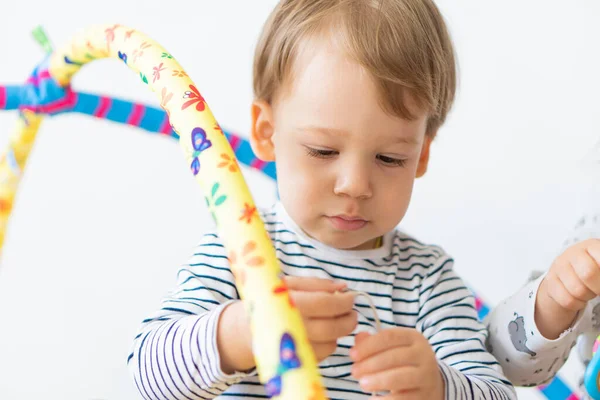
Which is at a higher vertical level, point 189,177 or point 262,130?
point 262,130

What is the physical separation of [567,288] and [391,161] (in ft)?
0.61

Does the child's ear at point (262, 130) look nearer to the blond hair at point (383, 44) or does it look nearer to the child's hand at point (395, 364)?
the blond hair at point (383, 44)

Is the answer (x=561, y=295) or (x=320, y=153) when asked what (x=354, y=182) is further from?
(x=561, y=295)

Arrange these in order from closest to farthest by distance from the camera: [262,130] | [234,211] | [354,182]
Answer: [234,211]
[354,182]
[262,130]

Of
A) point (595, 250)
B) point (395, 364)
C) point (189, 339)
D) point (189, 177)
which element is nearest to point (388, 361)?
point (395, 364)

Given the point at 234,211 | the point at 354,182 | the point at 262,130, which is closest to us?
the point at 234,211

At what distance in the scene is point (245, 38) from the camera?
151cm

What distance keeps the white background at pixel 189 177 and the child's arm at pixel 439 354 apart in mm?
714

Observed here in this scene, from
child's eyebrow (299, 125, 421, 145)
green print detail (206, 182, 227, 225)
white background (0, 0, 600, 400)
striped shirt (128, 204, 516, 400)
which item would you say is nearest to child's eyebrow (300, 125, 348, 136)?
child's eyebrow (299, 125, 421, 145)

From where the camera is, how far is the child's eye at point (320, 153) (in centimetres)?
67

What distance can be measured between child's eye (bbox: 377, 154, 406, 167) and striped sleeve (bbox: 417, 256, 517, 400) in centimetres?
12

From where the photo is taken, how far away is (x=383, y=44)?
67cm

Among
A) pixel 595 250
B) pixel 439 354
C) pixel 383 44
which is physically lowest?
pixel 439 354

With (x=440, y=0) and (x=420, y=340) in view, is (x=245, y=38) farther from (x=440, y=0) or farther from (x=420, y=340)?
(x=420, y=340)
